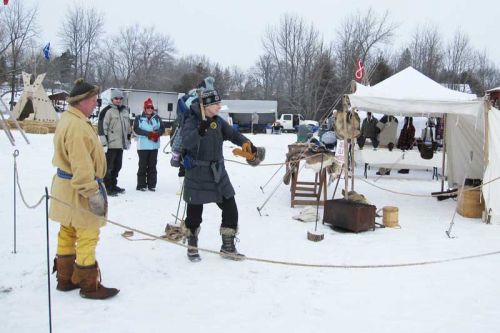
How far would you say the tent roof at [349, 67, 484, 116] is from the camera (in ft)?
22.3

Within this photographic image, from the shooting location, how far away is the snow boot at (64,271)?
11.5 ft

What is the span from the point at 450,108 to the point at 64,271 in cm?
594

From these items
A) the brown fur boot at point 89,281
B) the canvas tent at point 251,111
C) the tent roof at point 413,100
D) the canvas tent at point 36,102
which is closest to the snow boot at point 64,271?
the brown fur boot at point 89,281

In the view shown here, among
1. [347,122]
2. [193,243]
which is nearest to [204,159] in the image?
[193,243]

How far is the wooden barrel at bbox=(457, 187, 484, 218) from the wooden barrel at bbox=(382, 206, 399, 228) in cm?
134

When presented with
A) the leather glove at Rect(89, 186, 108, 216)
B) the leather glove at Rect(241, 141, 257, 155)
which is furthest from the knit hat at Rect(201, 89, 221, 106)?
the leather glove at Rect(89, 186, 108, 216)

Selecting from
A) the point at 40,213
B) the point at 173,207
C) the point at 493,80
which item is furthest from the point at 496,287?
the point at 493,80

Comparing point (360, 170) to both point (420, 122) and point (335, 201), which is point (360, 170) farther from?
point (335, 201)

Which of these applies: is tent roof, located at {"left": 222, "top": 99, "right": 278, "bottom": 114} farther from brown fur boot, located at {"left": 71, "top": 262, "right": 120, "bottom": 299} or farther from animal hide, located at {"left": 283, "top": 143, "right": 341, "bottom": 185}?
brown fur boot, located at {"left": 71, "top": 262, "right": 120, "bottom": 299}

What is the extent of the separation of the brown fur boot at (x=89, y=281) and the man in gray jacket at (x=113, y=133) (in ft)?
13.4

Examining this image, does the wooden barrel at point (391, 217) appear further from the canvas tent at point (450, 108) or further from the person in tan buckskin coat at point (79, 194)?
the person in tan buckskin coat at point (79, 194)

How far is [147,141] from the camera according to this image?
7738 mm

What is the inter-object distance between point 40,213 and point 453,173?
7.65m

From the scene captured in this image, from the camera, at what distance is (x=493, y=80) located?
170 feet
